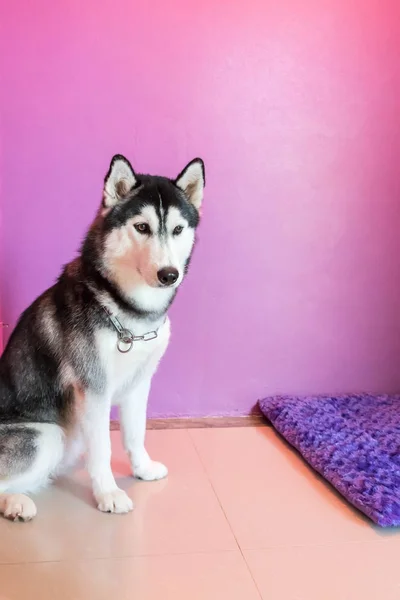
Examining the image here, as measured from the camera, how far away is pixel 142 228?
66.4 inches

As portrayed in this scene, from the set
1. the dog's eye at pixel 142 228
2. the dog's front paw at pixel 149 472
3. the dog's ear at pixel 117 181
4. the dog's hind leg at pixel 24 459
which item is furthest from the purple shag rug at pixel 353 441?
the dog's ear at pixel 117 181

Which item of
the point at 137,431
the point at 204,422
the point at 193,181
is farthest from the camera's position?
the point at 204,422

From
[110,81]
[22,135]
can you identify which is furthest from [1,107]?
[110,81]

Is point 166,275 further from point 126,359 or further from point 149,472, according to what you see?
point 149,472

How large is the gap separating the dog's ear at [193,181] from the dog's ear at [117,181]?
17 centimetres

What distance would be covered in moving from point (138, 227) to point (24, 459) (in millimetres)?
784

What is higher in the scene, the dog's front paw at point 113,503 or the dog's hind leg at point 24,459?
the dog's hind leg at point 24,459

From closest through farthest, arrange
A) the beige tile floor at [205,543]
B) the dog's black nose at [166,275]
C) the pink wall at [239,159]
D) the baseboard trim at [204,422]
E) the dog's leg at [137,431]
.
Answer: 1. the beige tile floor at [205,543]
2. the dog's black nose at [166,275]
3. the dog's leg at [137,431]
4. the pink wall at [239,159]
5. the baseboard trim at [204,422]

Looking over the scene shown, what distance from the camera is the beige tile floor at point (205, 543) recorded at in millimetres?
1419

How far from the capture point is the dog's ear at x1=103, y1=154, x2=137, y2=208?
5.52ft

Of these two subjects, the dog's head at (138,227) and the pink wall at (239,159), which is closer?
the dog's head at (138,227)

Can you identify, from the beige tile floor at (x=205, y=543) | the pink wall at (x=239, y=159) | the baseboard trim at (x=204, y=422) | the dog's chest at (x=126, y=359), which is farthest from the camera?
the baseboard trim at (x=204, y=422)

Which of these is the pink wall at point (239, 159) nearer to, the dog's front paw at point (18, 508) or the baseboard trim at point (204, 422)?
the baseboard trim at point (204, 422)

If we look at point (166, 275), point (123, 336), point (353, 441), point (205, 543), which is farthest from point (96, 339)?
point (353, 441)
